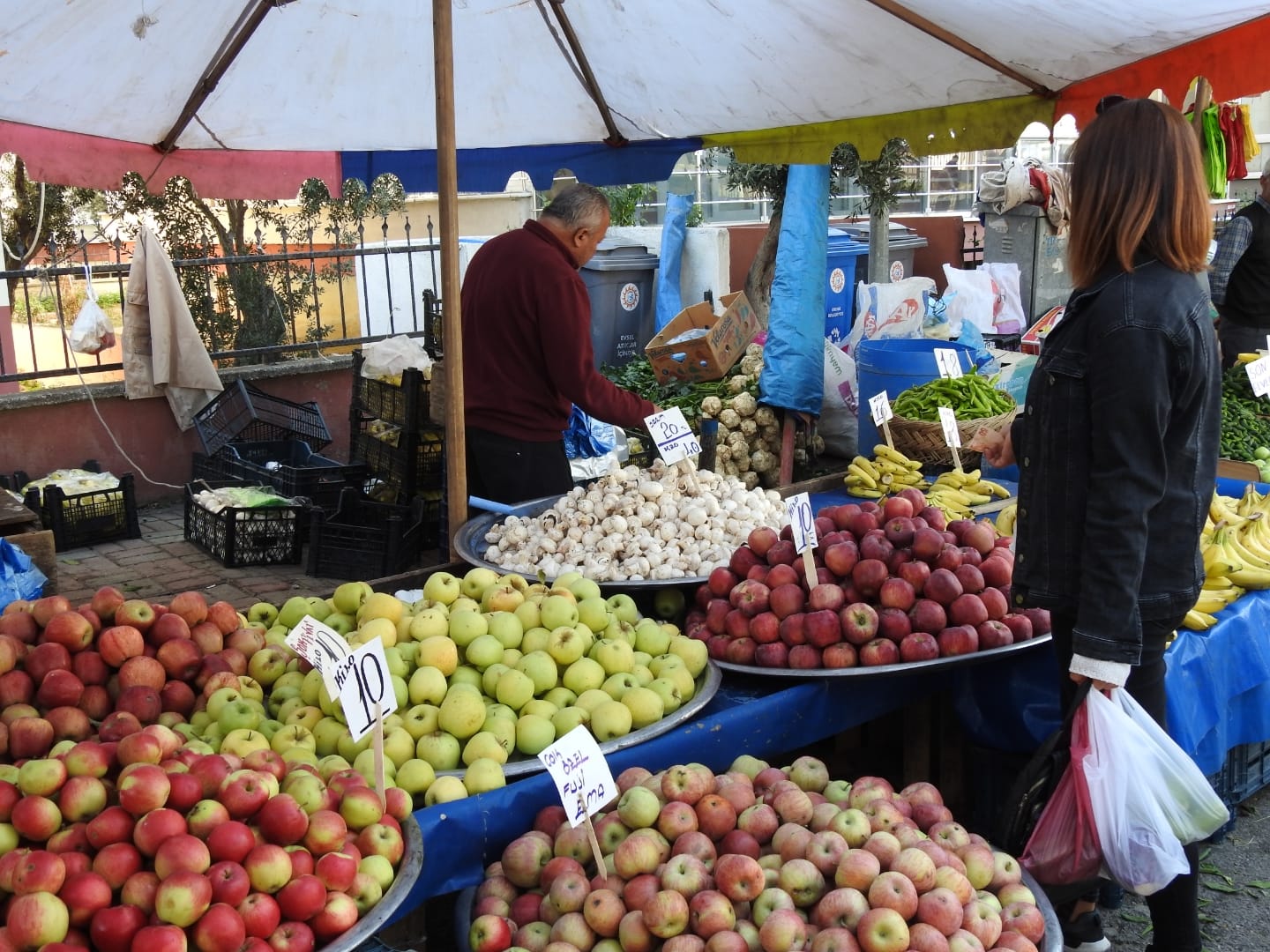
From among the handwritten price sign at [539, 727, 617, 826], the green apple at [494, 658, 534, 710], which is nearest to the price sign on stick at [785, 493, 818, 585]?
the green apple at [494, 658, 534, 710]

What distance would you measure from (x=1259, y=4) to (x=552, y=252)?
2423 millimetres

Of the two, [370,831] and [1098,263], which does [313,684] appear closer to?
[370,831]

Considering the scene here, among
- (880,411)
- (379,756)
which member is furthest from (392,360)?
(379,756)

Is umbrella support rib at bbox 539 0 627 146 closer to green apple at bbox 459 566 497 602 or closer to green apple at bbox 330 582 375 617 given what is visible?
green apple at bbox 459 566 497 602

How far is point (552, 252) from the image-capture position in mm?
4324

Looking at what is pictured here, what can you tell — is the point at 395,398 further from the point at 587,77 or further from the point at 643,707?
the point at 643,707

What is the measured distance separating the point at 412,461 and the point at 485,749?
390cm

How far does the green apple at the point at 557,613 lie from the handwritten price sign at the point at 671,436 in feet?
3.78

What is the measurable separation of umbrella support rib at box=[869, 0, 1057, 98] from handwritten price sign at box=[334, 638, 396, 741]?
2841mm

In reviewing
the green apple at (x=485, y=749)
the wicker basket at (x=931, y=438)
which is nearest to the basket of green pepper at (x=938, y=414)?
the wicker basket at (x=931, y=438)

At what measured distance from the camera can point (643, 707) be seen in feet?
8.50

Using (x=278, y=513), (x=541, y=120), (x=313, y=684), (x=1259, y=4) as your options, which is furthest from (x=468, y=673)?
(x=278, y=513)

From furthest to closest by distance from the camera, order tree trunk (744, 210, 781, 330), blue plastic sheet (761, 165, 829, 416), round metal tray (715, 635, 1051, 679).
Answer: tree trunk (744, 210, 781, 330)
blue plastic sheet (761, 165, 829, 416)
round metal tray (715, 635, 1051, 679)

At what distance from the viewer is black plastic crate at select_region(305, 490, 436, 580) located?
5.71 metres
